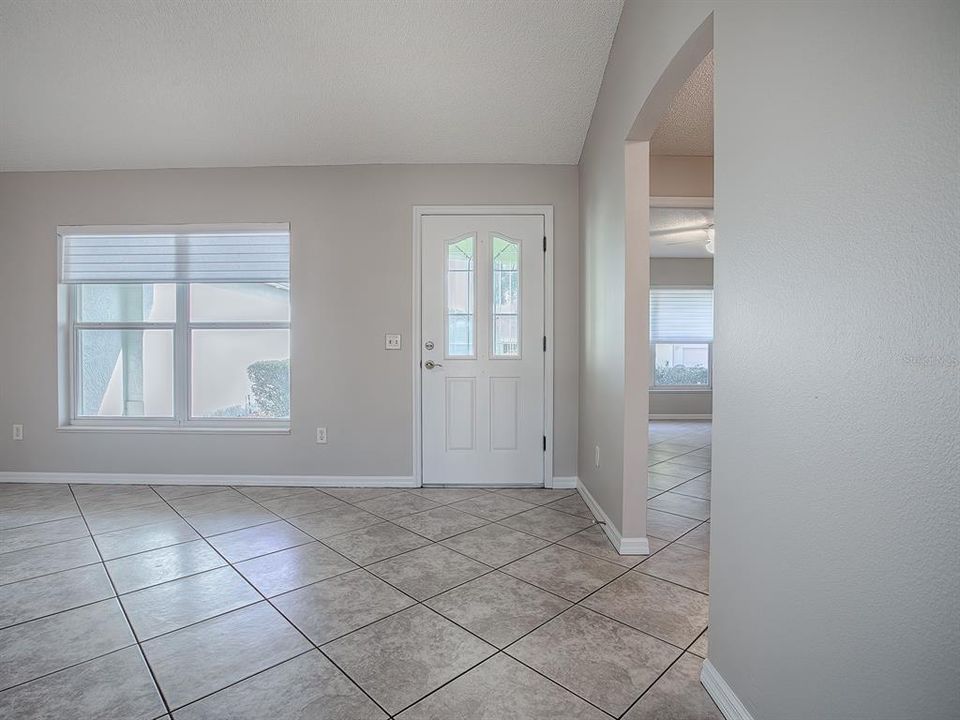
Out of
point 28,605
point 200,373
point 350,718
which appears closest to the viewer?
point 350,718

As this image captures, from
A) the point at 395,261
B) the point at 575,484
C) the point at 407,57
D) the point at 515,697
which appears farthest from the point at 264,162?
the point at 515,697

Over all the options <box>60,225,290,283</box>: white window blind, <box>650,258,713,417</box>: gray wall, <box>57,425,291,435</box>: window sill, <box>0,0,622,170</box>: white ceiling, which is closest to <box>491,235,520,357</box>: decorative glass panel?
<box>0,0,622,170</box>: white ceiling

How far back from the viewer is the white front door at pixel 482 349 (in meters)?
3.53

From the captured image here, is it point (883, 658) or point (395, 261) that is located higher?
point (395, 261)

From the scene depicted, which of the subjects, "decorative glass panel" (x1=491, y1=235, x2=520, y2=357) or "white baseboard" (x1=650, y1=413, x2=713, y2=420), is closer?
"decorative glass panel" (x1=491, y1=235, x2=520, y2=357)

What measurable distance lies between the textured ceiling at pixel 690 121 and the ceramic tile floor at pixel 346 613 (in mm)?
2454

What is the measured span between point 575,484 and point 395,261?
7.01ft

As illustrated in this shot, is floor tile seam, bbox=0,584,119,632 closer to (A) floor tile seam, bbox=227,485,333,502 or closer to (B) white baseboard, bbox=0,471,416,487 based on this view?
(A) floor tile seam, bbox=227,485,333,502

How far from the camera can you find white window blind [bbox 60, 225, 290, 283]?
3645 millimetres

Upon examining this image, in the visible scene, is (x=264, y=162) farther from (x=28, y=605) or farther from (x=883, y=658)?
(x=883, y=658)

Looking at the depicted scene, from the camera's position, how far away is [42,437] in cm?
366

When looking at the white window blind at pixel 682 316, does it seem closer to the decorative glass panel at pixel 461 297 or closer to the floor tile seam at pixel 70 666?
the decorative glass panel at pixel 461 297

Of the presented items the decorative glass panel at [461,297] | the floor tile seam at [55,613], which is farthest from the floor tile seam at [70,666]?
the decorative glass panel at [461,297]

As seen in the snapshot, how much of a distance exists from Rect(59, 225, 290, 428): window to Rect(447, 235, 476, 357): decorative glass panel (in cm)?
131
